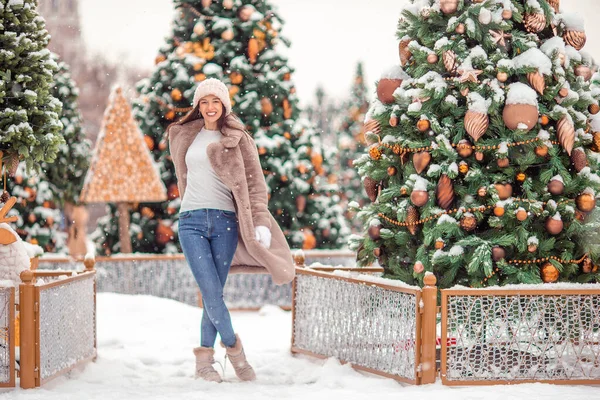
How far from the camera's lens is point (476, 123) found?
556 centimetres

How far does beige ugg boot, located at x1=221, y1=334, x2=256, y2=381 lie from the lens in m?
5.55

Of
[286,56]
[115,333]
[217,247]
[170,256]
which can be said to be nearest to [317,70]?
[286,56]

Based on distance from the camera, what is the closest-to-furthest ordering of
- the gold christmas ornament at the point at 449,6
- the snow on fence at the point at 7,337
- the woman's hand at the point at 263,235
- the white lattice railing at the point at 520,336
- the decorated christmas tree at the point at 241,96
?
1. the snow on fence at the point at 7,337
2. the white lattice railing at the point at 520,336
3. the woman's hand at the point at 263,235
4. the gold christmas ornament at the point at 449,6
5. the decorated christmas tree at the point at 241,96

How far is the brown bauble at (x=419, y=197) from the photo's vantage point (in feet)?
18.6

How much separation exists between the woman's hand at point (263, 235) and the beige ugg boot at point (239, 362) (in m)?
0.69

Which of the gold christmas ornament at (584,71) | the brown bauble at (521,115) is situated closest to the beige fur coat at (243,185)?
the brown bauble at (521,115)

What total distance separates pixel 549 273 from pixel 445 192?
0.92m

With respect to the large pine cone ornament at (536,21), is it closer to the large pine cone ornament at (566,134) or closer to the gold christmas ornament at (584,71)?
the gold christmas ornament at (584,71)

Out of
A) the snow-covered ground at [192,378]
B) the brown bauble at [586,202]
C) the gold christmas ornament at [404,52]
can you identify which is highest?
the gold christmas ornament at [404,52]

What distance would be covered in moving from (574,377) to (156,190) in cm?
705

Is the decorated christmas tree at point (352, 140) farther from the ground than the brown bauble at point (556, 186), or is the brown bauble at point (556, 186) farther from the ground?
the decorated christmas tree at point (352, 140)

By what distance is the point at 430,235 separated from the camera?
566 centimetres

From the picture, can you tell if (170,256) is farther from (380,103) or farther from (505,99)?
(505,99)

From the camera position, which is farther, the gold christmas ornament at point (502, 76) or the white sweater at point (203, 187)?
the gold christmas ornament at point (502, 76)
